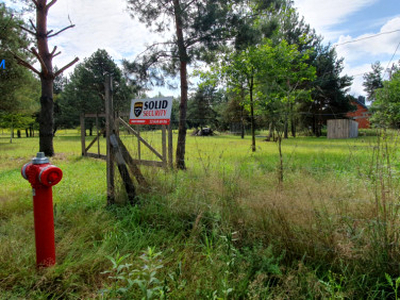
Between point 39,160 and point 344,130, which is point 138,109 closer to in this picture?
point 39,160

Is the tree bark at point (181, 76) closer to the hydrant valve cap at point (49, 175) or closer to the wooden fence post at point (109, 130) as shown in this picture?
the wooden fence post at point (109, 130)

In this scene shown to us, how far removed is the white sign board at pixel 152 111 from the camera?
4.29m

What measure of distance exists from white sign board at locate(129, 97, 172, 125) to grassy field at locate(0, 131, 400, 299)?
47.2 inches

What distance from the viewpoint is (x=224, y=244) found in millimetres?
2533

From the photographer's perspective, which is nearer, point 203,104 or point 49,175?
point 49,175

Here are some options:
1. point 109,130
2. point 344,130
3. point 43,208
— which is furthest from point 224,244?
point 344,130

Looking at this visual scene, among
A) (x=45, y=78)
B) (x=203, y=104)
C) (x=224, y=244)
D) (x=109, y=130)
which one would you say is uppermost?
(x=203, y=104)

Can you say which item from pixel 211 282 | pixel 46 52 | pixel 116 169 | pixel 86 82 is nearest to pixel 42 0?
pixel 46 52

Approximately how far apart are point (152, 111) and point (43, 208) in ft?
8.35

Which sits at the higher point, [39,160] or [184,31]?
[184,31]

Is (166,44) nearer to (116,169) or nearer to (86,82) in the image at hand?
(116,169)

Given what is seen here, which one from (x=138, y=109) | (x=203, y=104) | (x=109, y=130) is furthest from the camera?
(x=203, y=104)

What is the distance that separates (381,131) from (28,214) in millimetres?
4591

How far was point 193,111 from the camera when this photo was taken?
42.0 metres
